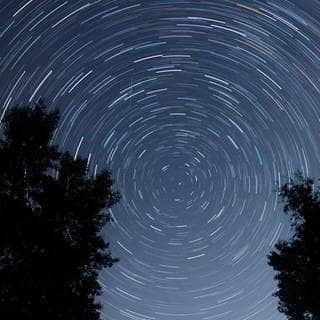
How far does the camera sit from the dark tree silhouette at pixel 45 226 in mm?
11078

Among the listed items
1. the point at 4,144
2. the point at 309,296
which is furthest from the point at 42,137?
the point at 309,296

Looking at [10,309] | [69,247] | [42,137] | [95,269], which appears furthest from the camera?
[42,137]

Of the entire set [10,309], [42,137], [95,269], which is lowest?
[10,309]

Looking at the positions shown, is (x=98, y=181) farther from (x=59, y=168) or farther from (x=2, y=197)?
(x=2, y=197)

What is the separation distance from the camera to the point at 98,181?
542 inches

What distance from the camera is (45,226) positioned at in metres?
11.7

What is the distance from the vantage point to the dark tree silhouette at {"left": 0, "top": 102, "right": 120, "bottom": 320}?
36.3ft

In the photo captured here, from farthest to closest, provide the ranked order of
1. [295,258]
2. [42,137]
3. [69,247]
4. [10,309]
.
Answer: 1. [295,258]
2. [42,137]
3. [69,247]
4. [10,309]

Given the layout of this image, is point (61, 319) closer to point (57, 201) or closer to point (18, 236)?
point (18, 236)

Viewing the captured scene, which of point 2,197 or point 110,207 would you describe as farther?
point 110,207

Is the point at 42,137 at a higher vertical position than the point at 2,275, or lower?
higher

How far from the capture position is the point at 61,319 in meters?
10.9

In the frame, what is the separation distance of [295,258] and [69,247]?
9.47 m

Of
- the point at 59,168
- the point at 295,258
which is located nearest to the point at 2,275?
the point at 59,168
